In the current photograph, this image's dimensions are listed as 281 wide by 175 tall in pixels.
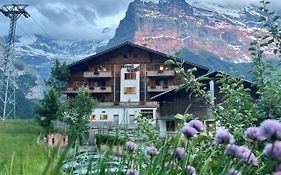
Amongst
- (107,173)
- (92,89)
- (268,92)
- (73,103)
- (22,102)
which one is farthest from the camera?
(22,102)

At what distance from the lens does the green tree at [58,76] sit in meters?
50.1

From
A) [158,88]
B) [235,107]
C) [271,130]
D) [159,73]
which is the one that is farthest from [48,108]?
[271,130]

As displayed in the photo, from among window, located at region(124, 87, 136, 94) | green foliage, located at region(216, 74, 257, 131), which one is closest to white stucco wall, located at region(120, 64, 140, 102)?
window, located at region(124, 87, 136, 94)

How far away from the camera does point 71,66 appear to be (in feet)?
167

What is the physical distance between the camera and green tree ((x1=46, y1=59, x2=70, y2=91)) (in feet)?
164

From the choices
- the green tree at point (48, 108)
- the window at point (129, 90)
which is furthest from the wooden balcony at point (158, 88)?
the green tree at point (48, 108)

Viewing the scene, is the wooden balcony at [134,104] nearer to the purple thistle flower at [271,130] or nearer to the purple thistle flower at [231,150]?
the purple thistle flower at [231,150]

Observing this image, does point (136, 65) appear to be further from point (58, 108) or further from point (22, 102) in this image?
point (22, 102)

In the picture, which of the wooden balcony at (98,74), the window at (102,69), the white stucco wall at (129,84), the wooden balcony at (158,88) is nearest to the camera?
the wooden balcony at (158,88)

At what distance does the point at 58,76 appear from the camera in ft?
167

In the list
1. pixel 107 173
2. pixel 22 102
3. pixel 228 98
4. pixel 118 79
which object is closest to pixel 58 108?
pixel 118 79

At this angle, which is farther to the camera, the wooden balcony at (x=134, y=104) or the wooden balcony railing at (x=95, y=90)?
the wooden balcony railing at (x=95, y=90)

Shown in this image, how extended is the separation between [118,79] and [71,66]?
498 cm

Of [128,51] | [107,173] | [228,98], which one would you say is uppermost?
[128,51]
